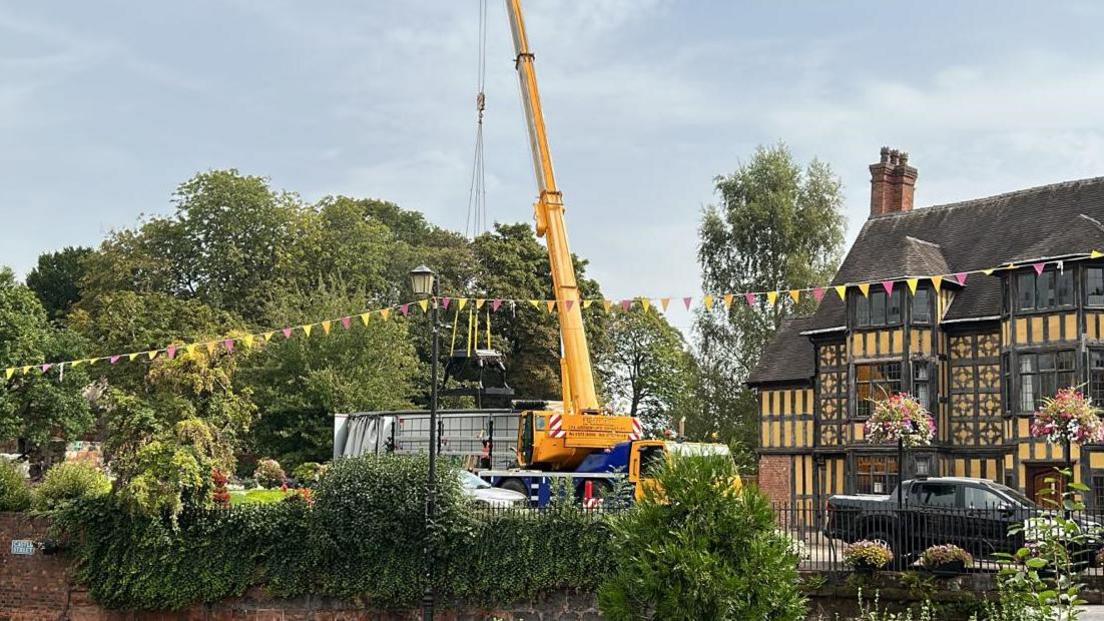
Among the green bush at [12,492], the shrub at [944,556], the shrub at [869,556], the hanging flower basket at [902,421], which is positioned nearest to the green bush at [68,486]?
the green bush at [12,492]

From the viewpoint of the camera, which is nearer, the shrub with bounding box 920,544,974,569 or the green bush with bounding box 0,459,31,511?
the shrub with bounding box 920,544,974,569

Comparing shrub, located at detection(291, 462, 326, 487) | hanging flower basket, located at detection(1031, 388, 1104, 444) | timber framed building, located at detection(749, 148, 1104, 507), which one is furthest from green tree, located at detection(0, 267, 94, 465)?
hanging flower basket, located at detection(1031, 388, 1104, 444)

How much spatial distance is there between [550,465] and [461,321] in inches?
1057

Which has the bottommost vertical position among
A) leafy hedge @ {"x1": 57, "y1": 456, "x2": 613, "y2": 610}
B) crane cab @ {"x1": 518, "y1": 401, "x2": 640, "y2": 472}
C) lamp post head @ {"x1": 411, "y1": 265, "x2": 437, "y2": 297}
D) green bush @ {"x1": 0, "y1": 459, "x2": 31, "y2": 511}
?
leafy hedge @ {"x1": 57, "y1": 456, "x2": 613, "y2": 610}

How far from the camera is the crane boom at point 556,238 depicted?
27938 millimetres

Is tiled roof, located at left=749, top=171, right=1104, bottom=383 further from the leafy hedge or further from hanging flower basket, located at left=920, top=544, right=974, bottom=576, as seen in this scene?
the leafy hedge

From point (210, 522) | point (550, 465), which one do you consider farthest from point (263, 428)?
point (210, 522)

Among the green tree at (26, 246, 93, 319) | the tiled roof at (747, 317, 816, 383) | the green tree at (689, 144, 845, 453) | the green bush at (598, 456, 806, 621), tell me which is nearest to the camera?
the green bush at (598, 456, 806, 621)

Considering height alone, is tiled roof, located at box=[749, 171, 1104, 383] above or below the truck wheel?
above

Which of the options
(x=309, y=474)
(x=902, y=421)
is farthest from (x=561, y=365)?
(x=902, y=421)

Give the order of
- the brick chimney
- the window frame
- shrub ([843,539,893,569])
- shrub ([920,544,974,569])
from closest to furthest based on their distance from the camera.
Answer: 1. shrub ([920,544,974,569])
2. shrub ([843,539,893,569])
3. the window frame
4. the brick chimney

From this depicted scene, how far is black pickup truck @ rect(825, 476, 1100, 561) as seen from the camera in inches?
867

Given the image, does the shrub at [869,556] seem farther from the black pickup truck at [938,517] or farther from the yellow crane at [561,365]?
the yellow crane at [561,365]

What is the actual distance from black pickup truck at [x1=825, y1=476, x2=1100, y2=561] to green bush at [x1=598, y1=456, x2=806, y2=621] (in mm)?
9409
